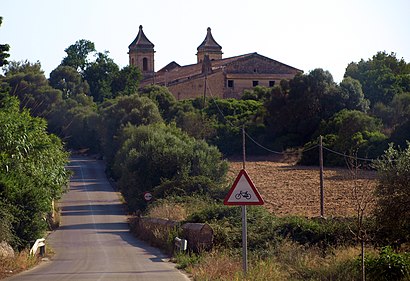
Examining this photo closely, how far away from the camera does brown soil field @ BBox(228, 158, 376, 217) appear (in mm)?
38531

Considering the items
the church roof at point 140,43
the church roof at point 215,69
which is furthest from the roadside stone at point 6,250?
the church roof at point 140,43

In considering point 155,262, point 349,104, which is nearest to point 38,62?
point 349,104

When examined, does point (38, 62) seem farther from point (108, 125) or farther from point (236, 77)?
point (108, 125)

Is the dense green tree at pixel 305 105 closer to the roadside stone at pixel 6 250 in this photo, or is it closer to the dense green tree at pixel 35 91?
the dense green tree at pixel 35 91

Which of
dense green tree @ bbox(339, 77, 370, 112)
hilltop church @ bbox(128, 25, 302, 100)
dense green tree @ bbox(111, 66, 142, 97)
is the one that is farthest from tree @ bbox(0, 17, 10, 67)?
dense green tree @ bbox(111, 66, 142, 97)

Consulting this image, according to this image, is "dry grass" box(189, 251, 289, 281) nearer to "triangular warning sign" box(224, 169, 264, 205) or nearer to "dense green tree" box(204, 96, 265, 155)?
"triangular warning sign" box(224, 169, 264, 205)

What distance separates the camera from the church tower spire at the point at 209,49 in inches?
5197

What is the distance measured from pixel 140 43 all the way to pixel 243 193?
112 meters

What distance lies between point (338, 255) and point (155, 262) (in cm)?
655

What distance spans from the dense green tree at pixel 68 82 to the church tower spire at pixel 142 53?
9.18m

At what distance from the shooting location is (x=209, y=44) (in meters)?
134

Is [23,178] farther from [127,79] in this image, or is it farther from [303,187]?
[127,79]

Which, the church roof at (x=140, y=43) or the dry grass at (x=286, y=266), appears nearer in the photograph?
the dry grass at (x=286, y=266)

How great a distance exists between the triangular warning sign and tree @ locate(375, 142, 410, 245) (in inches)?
278
